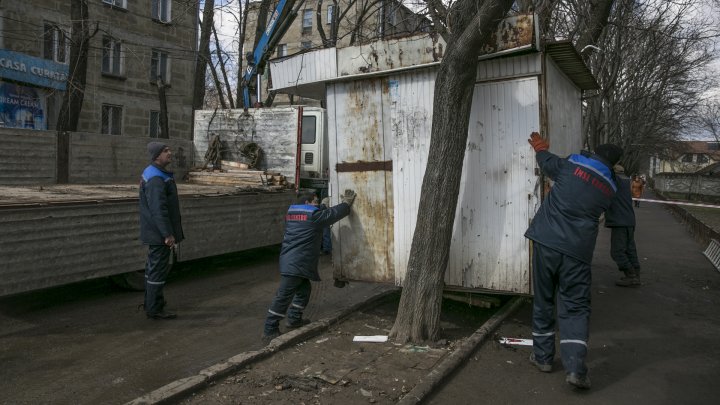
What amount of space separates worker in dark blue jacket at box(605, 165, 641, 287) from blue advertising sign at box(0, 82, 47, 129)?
1622 centimetres

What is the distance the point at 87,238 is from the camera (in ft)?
19.5

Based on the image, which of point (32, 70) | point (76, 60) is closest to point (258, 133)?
point (76, 60)

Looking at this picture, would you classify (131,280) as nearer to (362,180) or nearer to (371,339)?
(362,180)

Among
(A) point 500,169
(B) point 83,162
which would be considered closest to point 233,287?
(B) point 83,162

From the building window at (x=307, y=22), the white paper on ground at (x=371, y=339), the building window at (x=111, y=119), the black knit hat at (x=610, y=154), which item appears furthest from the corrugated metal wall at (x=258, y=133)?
the building window at (x=307, y=22)

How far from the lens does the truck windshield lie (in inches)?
405

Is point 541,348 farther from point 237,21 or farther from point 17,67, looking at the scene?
point 17,67

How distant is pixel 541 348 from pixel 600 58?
1491cm

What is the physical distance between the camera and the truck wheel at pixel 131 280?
6840mm

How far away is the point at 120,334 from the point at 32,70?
47.6 feet

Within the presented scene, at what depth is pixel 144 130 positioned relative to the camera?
20.4 meters

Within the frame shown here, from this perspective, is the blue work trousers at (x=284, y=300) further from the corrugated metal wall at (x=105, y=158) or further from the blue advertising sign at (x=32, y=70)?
the blue advertising sign at (x=32, y=70)

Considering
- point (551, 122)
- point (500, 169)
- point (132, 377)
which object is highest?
point (551, 122)

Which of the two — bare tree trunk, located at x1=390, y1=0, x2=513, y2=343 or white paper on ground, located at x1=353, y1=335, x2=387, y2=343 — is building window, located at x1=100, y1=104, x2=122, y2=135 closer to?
white paper on ground, located at x1=353, y1=335, x2=387, y2=343
